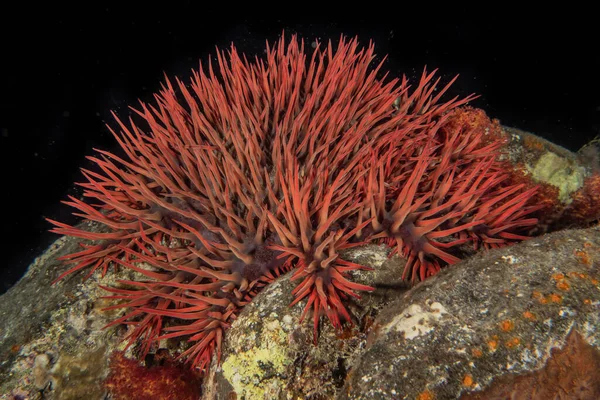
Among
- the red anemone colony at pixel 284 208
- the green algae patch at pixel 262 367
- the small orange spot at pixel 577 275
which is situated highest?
the small orange spot at pixel 577 275

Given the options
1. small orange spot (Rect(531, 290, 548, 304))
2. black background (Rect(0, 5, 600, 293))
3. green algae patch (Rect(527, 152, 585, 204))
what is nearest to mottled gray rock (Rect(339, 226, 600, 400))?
small orange spot (Rect(531, 290, 548, 304))

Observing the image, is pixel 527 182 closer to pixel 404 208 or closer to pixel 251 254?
pixel 404 208

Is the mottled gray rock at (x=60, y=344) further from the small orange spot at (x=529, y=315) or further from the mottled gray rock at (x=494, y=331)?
the small orange spot at (x=529, y=315)

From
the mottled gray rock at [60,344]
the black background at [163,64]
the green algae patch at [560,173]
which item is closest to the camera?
the mottled gray rock at [60,344]

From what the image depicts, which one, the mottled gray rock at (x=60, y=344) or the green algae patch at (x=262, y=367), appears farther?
the mottled gray rock at (x=60, y=344)

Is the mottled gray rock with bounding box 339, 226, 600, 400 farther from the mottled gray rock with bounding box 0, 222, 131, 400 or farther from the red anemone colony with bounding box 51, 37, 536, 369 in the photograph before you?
the mottled gray rock with bounding box 0, 222, 131, 400

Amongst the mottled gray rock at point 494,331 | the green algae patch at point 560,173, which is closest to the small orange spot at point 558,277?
the mottled gray rock at point 494,331

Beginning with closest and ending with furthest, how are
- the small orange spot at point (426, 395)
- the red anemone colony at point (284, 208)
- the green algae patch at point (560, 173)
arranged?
the small orange spot at point (426, 395) < the red anemone colony at point (284, 208) < the green algae patch at point (560, 173)

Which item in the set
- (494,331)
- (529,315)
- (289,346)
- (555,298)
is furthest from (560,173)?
(289,346)
